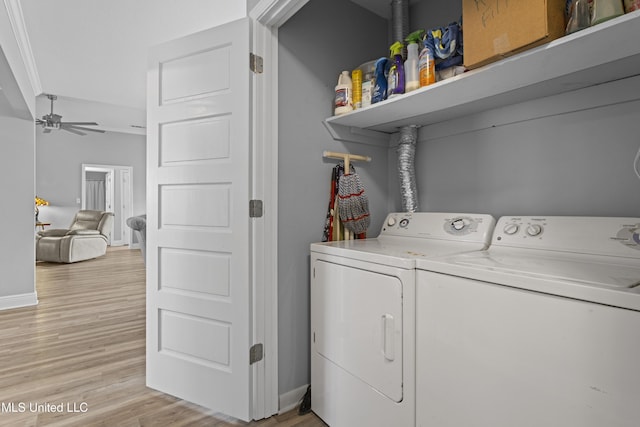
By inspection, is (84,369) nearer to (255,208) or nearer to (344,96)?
(255,208)

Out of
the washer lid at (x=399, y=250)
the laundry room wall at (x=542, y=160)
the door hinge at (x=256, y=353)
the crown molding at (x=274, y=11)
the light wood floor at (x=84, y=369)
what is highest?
the crown molding at (x=274, y=11)

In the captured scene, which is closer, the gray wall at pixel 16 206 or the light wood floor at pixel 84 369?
the light wood floor at pixel 84 369

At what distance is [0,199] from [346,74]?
3.92m

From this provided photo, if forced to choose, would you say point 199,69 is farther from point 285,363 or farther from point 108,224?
point 108,224

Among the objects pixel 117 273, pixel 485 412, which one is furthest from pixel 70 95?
pixel 485 412

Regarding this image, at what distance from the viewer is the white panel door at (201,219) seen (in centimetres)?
167

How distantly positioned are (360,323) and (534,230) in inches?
32.6

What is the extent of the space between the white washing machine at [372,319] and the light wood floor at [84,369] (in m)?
0.32

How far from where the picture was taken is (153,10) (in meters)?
2.94

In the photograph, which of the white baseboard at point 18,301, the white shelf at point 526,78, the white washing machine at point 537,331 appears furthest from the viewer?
the white baseboard at point 18,301

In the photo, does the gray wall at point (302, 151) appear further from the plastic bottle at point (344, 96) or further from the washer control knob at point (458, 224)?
the washer control knob at point (458, 224)

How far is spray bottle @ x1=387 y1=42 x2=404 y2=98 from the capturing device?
1.60 metres

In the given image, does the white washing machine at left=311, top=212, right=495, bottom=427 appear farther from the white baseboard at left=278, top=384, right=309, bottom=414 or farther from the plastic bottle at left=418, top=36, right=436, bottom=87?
the plastic bottle at left=418, top=36, right=436, bottom=87

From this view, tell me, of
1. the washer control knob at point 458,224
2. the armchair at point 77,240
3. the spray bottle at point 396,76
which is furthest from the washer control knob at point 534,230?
the armchair at point 77,240
